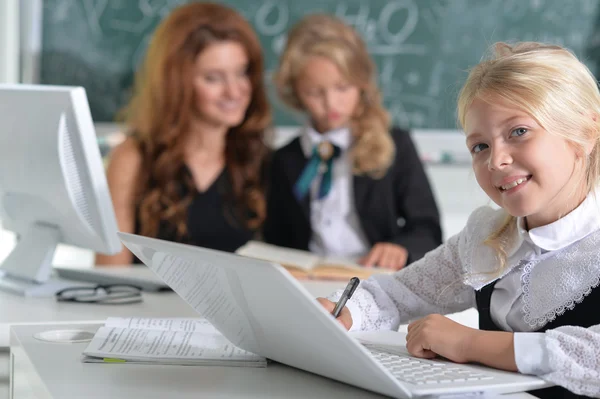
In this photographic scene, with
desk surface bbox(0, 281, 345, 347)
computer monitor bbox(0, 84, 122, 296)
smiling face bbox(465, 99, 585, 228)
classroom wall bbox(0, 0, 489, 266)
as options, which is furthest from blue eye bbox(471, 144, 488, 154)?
classroom wall bbox(0, 0, 489, 266)

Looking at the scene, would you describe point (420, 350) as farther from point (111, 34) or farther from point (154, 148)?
point (111, 34)

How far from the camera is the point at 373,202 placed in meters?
2.83

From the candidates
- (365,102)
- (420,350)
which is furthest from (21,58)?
(420,350)

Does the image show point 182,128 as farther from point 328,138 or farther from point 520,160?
point 520,160

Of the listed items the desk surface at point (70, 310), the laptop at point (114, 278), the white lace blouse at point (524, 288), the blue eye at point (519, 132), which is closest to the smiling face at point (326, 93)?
the laptop at point (114, 278)

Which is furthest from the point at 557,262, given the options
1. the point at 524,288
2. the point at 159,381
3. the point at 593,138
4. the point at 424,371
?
the point at 159,381

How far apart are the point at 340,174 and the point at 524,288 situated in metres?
1.58

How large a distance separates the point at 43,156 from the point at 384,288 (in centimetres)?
77

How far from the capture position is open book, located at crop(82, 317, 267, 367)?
4.04 ft

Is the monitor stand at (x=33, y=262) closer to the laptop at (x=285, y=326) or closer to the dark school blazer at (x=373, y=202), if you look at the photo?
the laptop at (x=285, y=326)

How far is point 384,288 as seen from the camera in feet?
4.93

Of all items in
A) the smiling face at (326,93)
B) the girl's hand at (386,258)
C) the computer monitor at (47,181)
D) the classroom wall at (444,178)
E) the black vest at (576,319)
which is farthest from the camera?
the classroom wall at (444,178)

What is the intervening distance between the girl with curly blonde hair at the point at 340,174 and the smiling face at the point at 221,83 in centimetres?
19

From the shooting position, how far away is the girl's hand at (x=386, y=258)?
7.68 ft
